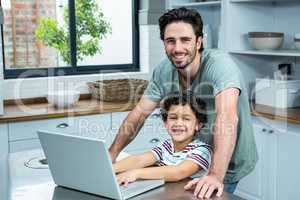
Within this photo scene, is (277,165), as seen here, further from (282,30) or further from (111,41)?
(111,41)

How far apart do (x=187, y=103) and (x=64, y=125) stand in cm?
179

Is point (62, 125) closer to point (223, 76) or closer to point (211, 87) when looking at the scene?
point (211, 87)

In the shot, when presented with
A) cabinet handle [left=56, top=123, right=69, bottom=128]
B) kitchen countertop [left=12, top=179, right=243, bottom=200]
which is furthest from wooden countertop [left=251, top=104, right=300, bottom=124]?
kitchen countertop [left=12, top=179, right=243, bottom=200]

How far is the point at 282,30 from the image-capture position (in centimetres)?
354

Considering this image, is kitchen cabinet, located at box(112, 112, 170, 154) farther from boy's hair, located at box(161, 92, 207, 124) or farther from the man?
boy's hair, located at box(161, 92, 207, 124)

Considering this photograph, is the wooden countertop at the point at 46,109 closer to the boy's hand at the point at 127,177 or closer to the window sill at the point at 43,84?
the window sill at the point at 43,84

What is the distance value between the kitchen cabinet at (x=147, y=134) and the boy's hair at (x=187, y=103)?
1.73m

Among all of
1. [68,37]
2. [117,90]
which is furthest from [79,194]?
[68,37]

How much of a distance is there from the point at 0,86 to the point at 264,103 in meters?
1.96

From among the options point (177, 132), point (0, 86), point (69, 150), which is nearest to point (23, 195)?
point (69, 150)

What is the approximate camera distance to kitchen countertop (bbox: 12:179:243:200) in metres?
1.40

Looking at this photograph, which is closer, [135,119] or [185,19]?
[185,19]

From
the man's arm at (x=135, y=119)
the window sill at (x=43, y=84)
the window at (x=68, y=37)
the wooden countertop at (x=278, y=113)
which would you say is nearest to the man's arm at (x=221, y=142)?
the man's arm at (x=135, y=119)

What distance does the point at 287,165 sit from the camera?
2920mm
